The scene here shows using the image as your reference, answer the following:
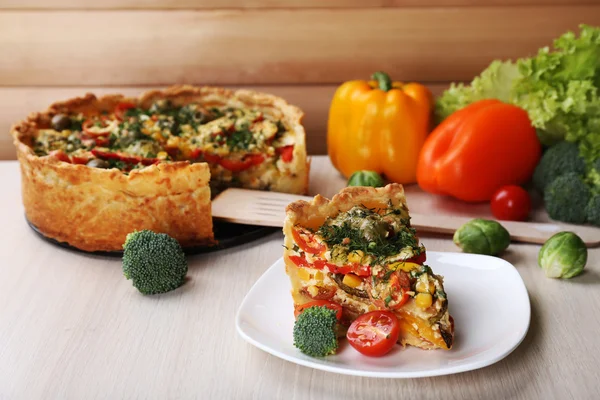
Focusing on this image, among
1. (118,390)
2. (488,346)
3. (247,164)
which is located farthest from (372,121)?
(118,390)

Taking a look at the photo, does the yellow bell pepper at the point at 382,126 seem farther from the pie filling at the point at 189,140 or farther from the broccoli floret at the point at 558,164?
the broccoli floret at the point at 558,164

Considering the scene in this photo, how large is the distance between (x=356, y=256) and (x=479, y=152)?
150 centimetres

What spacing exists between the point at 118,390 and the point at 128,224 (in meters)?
1.01

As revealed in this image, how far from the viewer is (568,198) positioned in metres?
3.50

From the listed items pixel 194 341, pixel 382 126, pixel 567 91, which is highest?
pixel 567 91

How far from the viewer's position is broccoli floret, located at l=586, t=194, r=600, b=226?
3.43 m

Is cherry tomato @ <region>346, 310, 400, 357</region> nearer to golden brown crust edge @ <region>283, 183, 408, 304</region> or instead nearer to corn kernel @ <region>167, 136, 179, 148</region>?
golden brown crust edge @ <region>283, 183, 408, 304</region>

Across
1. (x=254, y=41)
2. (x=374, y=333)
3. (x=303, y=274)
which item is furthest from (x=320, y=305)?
(x=254, y=41)

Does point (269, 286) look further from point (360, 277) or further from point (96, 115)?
point (96, 115)

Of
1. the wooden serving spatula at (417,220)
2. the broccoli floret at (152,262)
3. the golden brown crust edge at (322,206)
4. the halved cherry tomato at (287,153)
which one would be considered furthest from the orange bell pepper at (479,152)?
the broccoli floret at (152,262)

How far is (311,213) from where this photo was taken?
106 inches

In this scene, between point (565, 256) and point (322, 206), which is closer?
point (322, 206)

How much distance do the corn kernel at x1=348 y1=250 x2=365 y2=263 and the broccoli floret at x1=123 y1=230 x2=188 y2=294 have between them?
82 centimetres

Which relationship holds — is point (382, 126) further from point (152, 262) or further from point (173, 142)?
point (152, 262)
